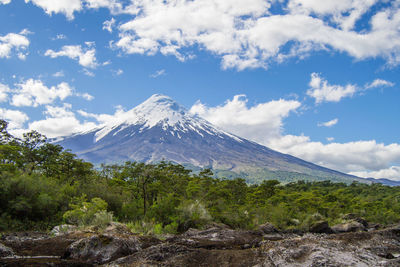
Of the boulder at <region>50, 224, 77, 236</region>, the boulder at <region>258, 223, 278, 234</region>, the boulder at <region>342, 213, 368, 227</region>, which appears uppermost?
the boulder at <region>50, 224, 77, 236</region>

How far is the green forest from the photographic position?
13.7 meters

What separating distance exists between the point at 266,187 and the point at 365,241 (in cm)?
3520

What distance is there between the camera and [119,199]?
20.4 meters

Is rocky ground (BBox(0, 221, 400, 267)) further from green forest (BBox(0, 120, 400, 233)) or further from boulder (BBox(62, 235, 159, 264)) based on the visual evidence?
green forest (BBox(0, 120, 400, 233))

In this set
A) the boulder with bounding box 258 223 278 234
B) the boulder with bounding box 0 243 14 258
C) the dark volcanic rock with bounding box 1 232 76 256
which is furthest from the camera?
the boulder with bounding box 258 223 278 234

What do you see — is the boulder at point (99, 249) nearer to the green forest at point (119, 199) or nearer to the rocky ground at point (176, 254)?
the rocky ground at point (176, 254)

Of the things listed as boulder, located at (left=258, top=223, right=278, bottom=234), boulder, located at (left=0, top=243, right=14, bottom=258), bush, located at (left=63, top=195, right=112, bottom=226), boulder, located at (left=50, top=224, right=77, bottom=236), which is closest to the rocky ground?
boulder, located at (left=0, top=243, right=14, bottom=258)

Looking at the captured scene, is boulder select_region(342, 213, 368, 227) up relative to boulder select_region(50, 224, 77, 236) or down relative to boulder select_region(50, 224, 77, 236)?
down

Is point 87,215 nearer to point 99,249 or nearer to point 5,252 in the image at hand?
point 99,249

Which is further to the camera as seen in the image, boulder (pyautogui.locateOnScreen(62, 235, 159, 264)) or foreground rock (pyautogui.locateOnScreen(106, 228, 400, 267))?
boulder (pyautogui.locateOnScreen(62, 235, 159, 264))

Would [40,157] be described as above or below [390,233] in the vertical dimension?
above

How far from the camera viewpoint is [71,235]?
807cm

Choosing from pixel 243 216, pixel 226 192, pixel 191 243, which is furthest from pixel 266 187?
pixel 191 243

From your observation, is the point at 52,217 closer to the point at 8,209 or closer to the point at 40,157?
the point at 8,209
